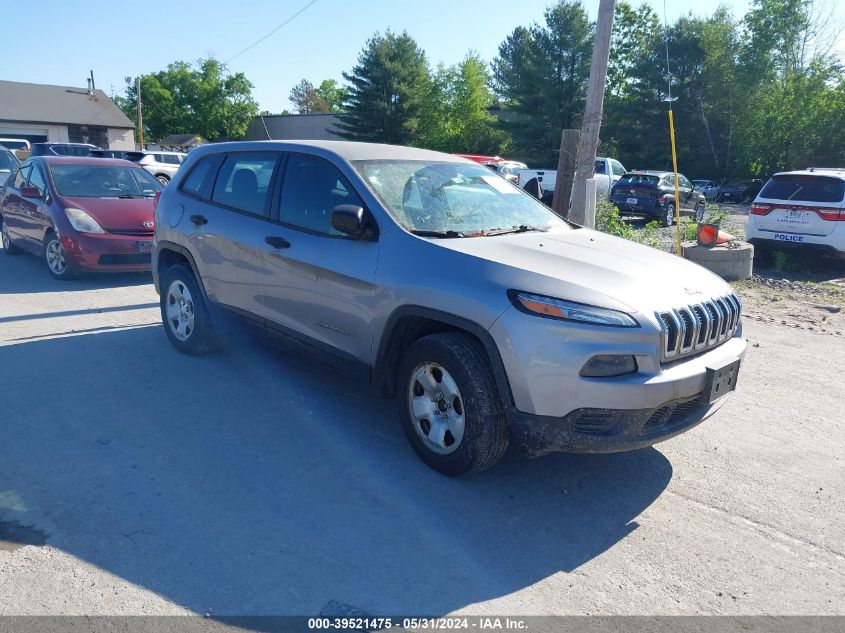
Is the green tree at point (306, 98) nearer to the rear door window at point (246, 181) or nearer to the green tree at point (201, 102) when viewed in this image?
the green tree at point (201, 102)

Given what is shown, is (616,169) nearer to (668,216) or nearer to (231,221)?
(668,216)

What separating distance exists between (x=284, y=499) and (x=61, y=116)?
54323 mm

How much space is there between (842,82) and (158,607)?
4532cm

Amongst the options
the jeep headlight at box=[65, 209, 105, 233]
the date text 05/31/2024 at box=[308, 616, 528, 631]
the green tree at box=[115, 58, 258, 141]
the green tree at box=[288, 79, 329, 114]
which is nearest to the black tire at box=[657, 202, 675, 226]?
the jeep headlight at box=[65, 209, 105, 233]

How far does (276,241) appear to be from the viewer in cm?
494

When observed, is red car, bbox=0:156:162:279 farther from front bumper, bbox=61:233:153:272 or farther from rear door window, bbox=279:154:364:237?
rear door window, bbox=279:154:364:237

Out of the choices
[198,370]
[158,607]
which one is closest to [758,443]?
[158,607]

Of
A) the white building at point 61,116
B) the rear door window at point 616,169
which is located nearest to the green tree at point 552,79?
the rear door window at point 616,169

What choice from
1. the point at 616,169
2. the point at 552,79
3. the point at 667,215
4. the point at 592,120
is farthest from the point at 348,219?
the point at 552,79

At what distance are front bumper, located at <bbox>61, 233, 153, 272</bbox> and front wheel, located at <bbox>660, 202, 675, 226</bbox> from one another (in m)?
15.2

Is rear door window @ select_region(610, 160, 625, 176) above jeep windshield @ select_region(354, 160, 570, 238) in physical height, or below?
above

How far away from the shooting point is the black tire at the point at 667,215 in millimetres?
19859

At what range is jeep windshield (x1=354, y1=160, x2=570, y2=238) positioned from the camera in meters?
4.42

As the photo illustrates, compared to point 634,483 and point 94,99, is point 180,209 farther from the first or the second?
point 94,99
